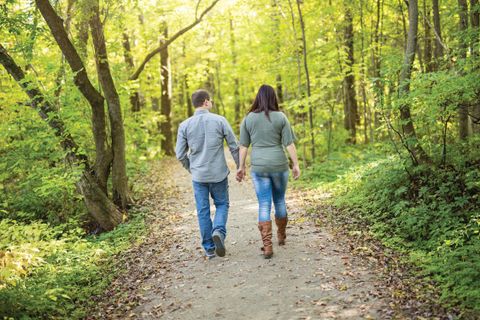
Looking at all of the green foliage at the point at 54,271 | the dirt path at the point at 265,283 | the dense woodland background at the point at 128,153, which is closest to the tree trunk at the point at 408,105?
the dense woodland background at the point at 128,153

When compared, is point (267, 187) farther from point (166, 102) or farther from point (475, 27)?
point (166, 102)

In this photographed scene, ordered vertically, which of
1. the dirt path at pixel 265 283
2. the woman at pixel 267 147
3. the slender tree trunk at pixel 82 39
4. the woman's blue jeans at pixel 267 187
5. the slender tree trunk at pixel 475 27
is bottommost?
the dirt path at pixel 265 283

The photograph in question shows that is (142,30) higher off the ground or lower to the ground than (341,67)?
higher

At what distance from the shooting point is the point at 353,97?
1739 centimetres

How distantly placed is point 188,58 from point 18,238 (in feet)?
62.6

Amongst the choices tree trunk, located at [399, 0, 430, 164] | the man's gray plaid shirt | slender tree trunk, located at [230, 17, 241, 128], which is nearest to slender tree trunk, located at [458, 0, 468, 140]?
tree trunk, located at [399, 0, 430, 164]

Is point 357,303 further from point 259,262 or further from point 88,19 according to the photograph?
point 88,19

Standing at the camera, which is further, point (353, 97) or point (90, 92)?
point (353, 97)

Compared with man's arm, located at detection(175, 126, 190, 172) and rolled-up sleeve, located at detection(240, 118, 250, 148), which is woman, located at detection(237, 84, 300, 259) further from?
man's arm, located at detection(175, 126, 190, 172)

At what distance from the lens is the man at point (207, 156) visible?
610 cm

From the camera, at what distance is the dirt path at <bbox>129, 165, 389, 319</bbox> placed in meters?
4.58

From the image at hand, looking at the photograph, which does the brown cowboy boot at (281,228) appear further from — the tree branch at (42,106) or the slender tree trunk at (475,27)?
the tree branch at (42,106)

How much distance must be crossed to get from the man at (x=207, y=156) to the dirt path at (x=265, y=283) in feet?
2.07

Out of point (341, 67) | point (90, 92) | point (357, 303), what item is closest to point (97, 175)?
point (90, 92)
